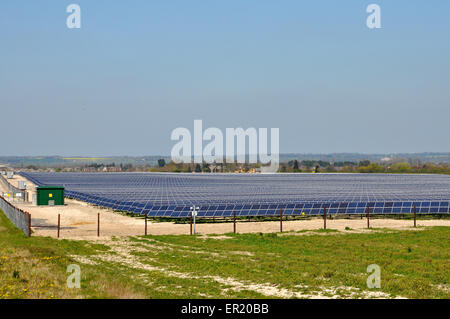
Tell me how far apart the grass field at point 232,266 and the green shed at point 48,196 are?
83.4 feet

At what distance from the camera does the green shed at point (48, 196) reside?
61.0 metres

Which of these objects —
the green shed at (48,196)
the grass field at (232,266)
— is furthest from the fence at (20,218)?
the green shed at (48,196)

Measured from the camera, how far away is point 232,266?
933 inches

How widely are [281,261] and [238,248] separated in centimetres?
523

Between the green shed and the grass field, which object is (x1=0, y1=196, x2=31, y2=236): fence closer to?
the grass field

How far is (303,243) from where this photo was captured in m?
31.8

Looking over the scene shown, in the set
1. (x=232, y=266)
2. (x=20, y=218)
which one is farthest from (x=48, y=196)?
(x=232, y=266)

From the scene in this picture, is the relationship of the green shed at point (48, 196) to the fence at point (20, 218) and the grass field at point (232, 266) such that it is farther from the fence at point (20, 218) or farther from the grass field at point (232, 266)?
the grass field at point (232, 266)

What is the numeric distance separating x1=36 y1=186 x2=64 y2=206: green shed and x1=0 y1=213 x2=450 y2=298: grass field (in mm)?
25415

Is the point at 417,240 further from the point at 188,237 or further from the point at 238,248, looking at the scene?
the point at 188,237

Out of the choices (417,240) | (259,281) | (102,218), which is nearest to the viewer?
(259,281)
